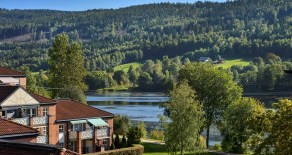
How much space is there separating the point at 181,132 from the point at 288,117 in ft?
54.8

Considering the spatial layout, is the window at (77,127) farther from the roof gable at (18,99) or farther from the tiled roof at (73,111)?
the roof gable at (18,99)

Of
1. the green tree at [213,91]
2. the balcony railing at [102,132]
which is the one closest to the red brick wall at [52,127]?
the balcony railing at [102,132]

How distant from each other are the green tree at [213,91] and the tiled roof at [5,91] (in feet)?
88.4

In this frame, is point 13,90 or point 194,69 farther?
point 194,69

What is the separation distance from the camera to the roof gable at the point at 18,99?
4506 centimetres

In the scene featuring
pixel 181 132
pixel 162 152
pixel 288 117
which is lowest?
pixel 162 152

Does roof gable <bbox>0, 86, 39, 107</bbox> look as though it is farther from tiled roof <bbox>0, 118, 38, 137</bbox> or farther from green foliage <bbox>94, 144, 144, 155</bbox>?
tiled roof <bbox>0, 118, 38, 137</bbox>

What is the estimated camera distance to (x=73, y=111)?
5406 cm

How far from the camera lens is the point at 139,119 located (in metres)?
90.6

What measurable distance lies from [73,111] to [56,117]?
3.31 metres

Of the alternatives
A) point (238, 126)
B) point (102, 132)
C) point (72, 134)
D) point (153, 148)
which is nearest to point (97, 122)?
point (102, 132)

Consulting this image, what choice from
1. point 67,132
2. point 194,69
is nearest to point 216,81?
point 194,69

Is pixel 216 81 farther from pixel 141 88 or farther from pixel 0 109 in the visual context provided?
pixel 141 88

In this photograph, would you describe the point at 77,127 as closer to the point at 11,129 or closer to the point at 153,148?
the point at 153,148
